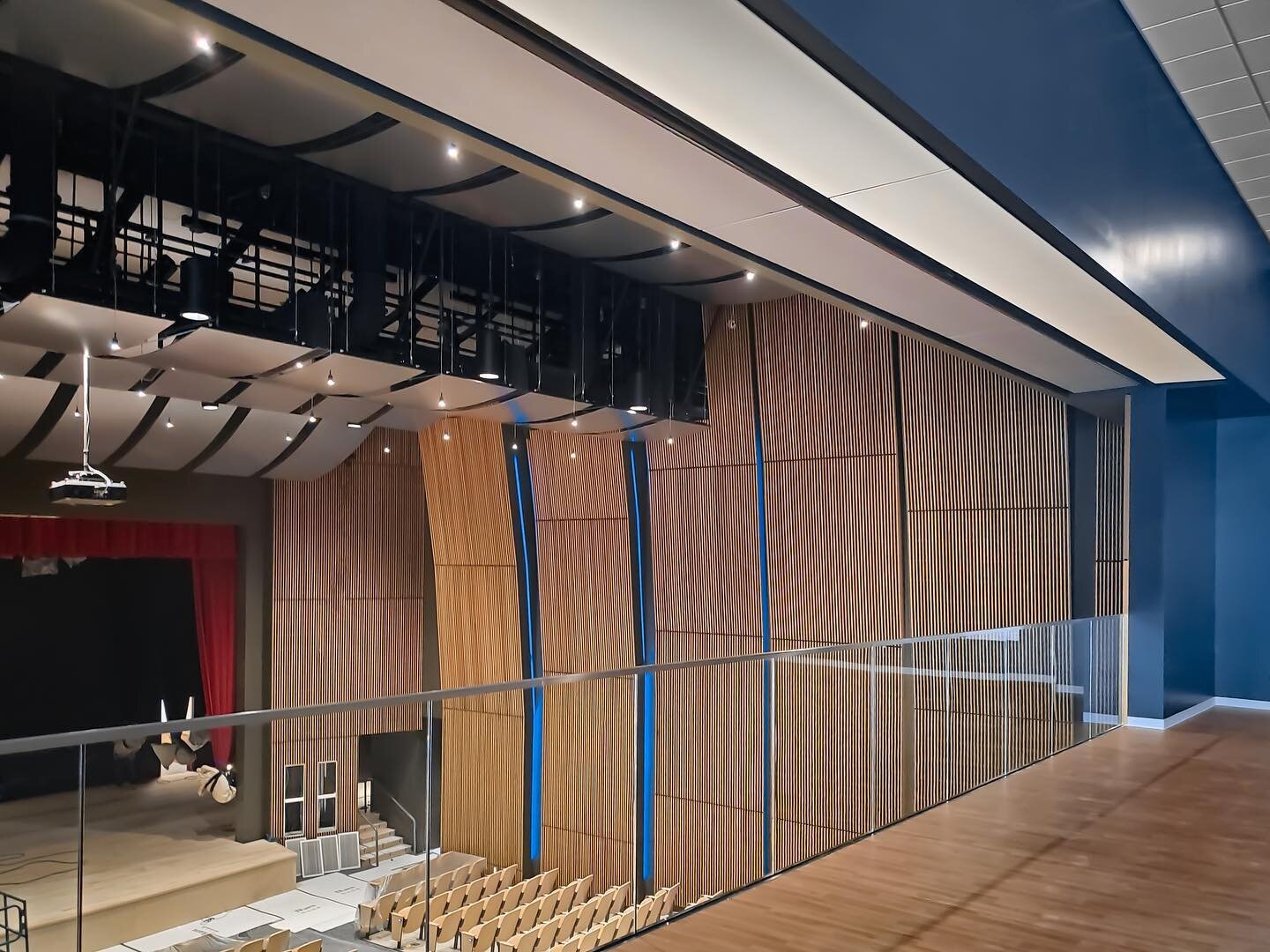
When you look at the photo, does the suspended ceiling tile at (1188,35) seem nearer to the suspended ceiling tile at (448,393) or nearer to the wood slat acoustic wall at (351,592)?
the suspended ceiling tile at (448,393)

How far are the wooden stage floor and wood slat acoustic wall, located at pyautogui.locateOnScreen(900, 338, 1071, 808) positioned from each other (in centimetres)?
903

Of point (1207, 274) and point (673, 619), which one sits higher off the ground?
point (1207, 274)

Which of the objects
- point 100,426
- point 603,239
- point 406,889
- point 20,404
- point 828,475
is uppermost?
point 603,239

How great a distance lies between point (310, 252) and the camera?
927 centimetres

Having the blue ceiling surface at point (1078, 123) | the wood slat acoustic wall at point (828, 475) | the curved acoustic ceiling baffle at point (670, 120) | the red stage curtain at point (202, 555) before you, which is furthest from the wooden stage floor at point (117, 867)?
the red stage curtain at point (202, 555)

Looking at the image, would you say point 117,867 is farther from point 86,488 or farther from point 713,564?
point 713,564

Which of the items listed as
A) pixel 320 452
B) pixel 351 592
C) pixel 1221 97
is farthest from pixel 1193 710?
pixel 351 592

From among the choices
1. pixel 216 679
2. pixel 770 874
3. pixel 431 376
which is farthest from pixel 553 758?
pixel 216 679

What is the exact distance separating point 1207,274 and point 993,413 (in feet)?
12.0

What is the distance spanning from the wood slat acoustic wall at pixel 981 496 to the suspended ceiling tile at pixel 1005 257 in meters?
2.96

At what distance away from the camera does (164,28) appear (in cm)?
684

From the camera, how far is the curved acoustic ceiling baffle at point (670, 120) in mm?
2875

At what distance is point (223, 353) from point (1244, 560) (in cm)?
1057

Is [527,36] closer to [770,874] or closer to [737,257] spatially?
[737,257]
